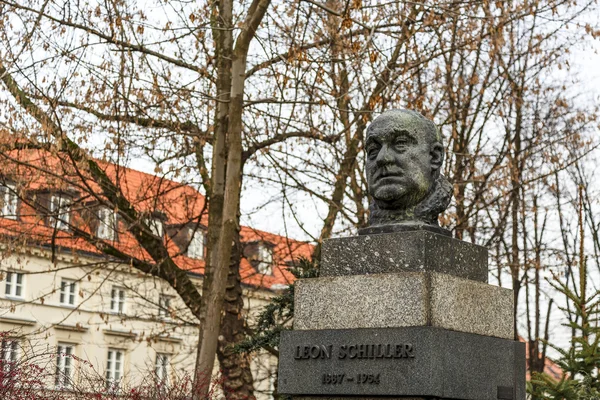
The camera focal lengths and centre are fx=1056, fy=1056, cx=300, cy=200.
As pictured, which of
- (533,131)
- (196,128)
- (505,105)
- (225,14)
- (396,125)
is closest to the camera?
(396,125)

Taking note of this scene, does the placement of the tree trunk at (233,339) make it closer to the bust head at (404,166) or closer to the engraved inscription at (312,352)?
the engraved inscription at (312,352)

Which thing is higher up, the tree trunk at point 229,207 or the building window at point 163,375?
the tree trunk at point 229,207

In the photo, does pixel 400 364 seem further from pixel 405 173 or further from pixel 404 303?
pixel 405 173

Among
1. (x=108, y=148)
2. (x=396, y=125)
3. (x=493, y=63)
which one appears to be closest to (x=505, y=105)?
(x=493, y=63)

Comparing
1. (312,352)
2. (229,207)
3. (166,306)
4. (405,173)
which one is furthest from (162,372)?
(405,173)

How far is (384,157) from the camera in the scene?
7.48 meters

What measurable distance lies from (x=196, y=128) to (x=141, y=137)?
0.95 metres

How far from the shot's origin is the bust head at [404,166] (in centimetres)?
748

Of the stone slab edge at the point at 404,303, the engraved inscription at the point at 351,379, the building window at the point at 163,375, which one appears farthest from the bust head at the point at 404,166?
the building window at the point at 163,375

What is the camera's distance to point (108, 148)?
16.3 metres

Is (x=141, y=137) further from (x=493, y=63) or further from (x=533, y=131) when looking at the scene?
(x=533, y=131)

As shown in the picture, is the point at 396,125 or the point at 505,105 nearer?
the point at 396,125

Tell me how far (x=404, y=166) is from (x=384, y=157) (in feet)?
0.51

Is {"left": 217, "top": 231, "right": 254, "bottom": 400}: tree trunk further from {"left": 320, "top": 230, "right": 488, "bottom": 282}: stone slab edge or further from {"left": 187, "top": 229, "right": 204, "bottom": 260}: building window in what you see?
{"left": 320, "top": 230, "right": 488, "bottom": 282}: stone slab edge
